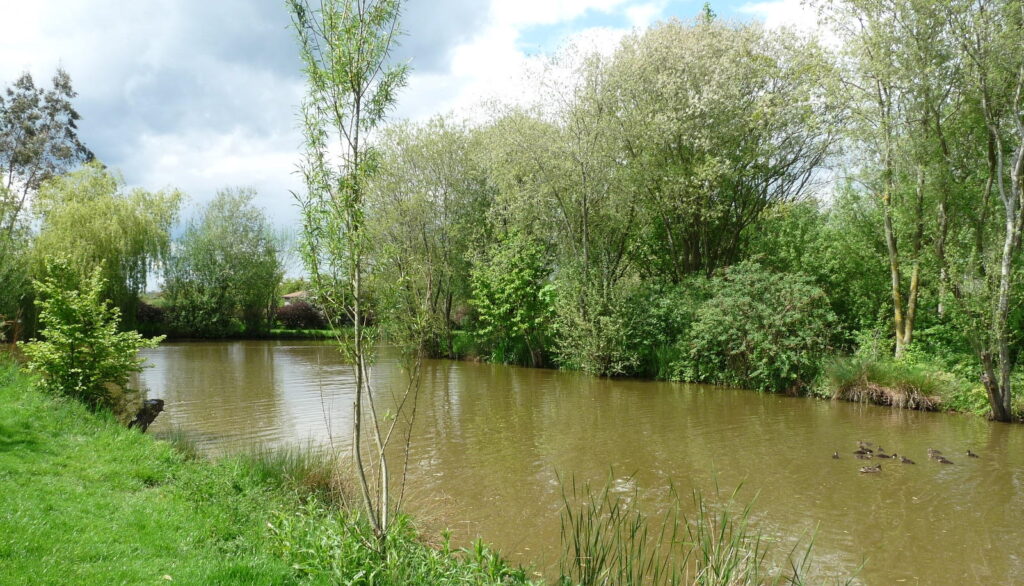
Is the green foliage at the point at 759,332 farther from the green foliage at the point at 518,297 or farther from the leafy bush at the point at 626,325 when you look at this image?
the green foliage at the point at 518,297

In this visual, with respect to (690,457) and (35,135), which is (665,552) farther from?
(35,135)

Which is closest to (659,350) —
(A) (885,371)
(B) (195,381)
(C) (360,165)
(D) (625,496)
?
(A) (885,371)

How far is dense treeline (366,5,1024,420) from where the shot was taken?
41.1ft

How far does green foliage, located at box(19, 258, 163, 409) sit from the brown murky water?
5.83 feet

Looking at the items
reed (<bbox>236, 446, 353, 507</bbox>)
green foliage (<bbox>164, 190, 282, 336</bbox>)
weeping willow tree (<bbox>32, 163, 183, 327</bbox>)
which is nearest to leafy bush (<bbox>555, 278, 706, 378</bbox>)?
reed (<bbox>236, 446, 353, 507</bbox>)

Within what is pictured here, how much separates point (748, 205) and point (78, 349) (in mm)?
20556

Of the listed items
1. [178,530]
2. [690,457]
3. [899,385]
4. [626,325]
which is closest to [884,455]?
[690,457]

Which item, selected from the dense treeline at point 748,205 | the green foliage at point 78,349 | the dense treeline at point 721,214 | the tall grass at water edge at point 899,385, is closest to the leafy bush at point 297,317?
the dense treeline at point 721,214

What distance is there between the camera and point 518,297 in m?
23.3

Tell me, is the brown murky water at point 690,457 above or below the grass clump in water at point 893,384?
below

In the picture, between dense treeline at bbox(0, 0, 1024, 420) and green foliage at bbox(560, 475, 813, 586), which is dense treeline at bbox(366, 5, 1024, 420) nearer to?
dense treeline at bbox(0, 0, 1024, 420)

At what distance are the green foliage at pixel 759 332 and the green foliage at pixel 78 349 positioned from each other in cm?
1424

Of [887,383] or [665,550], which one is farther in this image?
[887,383]

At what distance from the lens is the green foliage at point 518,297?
23.2 meters
